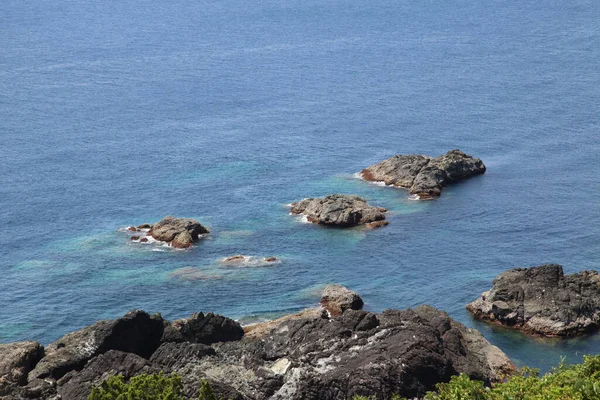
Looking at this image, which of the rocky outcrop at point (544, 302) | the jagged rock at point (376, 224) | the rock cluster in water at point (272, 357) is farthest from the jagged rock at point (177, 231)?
the rocky outcrop at point (544, 302)

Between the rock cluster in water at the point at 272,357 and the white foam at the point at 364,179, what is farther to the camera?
the white foam at the point at 364,179

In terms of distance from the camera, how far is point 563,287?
101125 mm

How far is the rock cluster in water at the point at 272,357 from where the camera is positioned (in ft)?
239

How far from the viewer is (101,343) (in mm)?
81562

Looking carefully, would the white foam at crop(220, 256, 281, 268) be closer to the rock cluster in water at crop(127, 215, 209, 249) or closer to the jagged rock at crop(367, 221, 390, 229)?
the rock cluster in water at crop(127, 215, 209, 249)

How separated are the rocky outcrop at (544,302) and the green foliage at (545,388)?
147ft

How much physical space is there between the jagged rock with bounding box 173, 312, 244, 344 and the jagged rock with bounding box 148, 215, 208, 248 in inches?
1563

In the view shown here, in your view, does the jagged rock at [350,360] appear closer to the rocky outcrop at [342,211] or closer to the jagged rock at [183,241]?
the jagged rock at [183,241]

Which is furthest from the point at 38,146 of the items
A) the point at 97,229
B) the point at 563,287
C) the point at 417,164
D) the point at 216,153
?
the point at 563,287

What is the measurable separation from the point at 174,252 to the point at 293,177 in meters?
39.7

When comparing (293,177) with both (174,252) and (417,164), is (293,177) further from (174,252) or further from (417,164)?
(174,252)

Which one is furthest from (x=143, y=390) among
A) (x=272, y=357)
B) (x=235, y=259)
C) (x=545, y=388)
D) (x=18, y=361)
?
(x=235, y=259)

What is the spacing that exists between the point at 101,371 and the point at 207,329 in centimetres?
1529

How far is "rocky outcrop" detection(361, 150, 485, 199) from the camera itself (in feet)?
482
